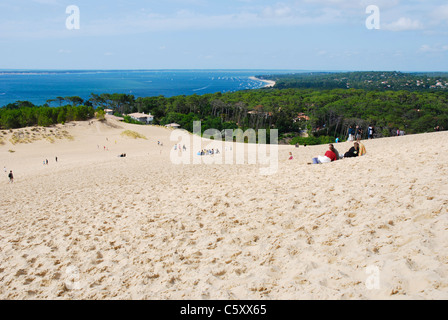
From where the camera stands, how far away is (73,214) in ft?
25.6

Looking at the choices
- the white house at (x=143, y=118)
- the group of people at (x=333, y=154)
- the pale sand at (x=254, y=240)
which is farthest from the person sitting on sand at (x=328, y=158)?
the white house at (x=143, y=118)

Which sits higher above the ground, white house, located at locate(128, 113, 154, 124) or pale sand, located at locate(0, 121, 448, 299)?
white house, located at locate(128, 113, 154, 124)

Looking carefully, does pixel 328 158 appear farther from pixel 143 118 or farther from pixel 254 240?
pixel 143 118

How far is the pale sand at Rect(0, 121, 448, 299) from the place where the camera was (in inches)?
145

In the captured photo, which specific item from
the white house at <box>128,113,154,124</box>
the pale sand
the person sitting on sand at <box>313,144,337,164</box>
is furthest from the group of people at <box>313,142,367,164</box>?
the white house at <box>128,113,154,124</box>

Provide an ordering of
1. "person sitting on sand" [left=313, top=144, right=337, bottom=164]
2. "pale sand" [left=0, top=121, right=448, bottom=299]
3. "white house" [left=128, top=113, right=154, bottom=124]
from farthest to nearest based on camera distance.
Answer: "white house" [left=128, top=113, right=154, bottom=124] → "person sitting on sand" [left=313, top=144, right=337, bottom=164] → "pale sand" [left=0, top=121, right=448, bottom=299]

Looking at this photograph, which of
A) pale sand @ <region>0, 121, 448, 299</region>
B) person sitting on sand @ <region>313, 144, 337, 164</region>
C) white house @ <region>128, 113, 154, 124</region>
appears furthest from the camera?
white house @ <region>128, 113, 154, 124</region>

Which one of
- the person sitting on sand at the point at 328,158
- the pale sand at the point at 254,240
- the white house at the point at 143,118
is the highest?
the white house at the point at 143,118

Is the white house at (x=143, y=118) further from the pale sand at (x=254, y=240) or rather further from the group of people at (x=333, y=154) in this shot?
the group of people at (x=333, y=154)

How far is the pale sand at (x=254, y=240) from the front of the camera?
3.69 metres

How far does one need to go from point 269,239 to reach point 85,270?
293cm

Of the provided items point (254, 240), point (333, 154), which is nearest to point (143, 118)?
point (333, 154)

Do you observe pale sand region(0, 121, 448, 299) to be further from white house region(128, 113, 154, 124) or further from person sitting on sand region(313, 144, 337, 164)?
white house region(128, 113, 154, 124)
